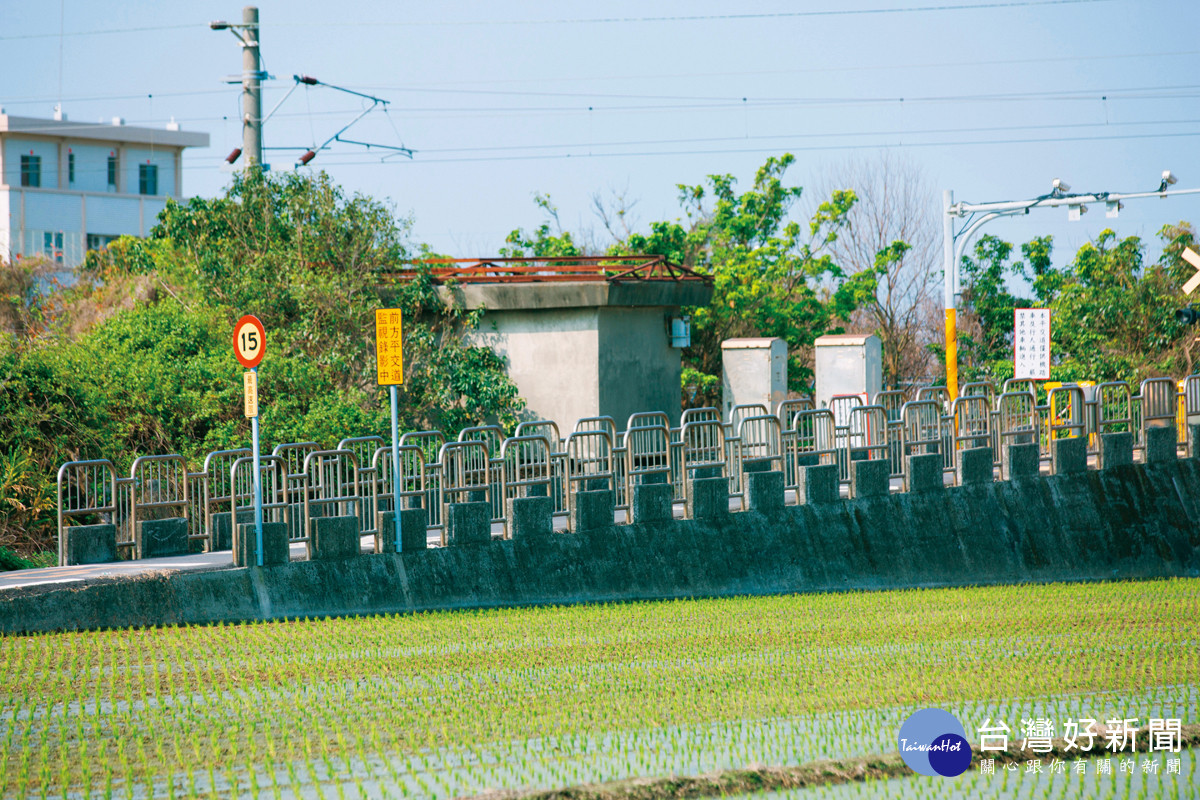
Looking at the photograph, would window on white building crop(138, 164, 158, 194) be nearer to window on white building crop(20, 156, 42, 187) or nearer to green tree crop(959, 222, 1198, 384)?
window on white building crop(20, 156, 42, 187)

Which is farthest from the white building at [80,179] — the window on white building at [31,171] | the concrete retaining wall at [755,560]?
the concrete retaining wall at [755,560]

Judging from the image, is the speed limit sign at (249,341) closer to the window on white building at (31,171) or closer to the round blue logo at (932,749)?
the round blue logo at (932,749)

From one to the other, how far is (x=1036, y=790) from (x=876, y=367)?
690 inches

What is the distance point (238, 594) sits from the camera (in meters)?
12.7

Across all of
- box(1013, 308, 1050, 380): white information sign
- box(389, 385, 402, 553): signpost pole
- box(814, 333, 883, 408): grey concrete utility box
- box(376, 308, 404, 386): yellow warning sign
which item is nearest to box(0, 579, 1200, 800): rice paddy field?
box(389, 385, 402, 553): signpost pole

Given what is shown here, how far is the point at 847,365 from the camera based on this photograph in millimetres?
23297

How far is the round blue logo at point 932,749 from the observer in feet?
22.1

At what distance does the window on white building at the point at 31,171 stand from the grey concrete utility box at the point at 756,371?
43466 mm

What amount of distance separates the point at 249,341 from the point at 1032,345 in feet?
54.1

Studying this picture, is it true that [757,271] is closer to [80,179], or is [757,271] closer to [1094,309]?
[1094,309]

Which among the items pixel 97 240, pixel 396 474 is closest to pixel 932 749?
pixel 396 474

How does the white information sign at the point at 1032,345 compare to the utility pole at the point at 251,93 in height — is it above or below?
below

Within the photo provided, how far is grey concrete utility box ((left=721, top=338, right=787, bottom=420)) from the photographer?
23.3 meters

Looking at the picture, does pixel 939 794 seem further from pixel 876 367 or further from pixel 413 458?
pixel 876 367
